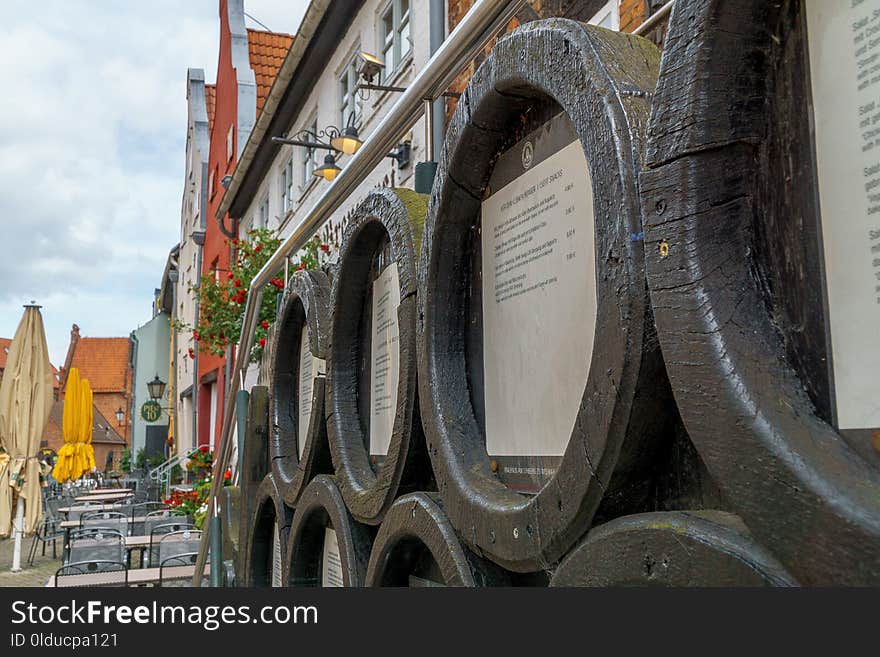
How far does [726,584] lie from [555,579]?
247 mm

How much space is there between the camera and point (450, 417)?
1.11m

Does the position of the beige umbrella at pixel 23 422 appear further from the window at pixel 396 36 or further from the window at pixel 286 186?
the window at pixel 396 36

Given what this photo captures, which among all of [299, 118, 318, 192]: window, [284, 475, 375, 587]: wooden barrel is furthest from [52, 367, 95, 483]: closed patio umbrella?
[284, 475, 375, 587]: wooden barrel

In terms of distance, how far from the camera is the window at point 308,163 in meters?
10.3

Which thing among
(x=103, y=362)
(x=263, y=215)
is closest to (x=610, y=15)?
(x=263, y=215)

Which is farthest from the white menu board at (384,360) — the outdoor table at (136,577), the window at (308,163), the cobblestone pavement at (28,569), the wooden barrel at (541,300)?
the cobblestone pavement at (28,569)

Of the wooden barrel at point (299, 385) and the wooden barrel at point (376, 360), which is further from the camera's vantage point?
the wooden barrel at point (299, 385)

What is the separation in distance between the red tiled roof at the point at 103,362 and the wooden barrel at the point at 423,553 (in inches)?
2134

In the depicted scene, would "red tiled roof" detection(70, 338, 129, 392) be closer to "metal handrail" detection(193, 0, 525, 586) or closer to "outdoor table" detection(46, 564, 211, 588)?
"outdoor table" detection(46, 564, 211, 588)

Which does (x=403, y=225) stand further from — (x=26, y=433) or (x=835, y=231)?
(x=26, y=433)

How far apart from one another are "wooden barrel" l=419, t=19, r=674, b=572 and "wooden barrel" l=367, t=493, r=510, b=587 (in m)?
0.05

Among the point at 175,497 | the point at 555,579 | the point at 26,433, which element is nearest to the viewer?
the point at 555,579

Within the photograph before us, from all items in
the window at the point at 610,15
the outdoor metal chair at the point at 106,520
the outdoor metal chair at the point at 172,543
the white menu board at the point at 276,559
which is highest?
the window at the point at 610,15

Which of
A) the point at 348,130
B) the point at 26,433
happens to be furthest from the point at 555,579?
the point at 26,433
